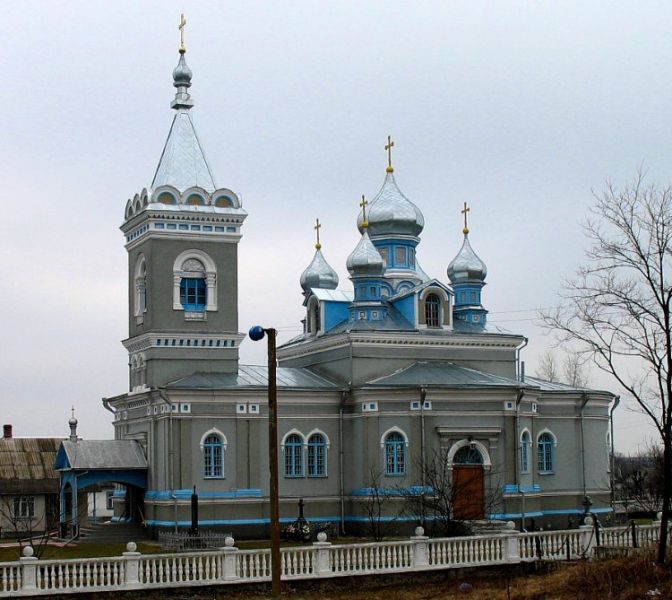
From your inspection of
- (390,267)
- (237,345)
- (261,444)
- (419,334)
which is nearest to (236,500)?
(261,444)

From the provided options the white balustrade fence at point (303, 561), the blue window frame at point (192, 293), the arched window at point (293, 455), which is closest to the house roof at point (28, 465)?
the blue window frame at point (192, 293)

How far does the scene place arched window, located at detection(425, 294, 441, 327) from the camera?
41.7 m

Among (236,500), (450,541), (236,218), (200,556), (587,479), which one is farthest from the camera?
(587,479)

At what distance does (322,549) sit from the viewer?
26.0 meters

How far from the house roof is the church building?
5518 mm

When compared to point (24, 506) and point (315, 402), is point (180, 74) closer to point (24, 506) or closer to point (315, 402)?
point (315, 402)

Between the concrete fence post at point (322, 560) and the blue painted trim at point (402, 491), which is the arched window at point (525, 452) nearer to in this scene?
the blue painted trim at point (402, 491)

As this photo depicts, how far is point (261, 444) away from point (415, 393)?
507 cm

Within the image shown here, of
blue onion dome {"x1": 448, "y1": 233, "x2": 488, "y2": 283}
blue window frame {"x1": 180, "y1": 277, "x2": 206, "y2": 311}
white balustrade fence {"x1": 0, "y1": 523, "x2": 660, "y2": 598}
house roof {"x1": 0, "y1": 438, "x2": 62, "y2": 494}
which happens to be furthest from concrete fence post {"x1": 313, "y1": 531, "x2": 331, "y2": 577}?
house roof {"x1": 0, "y1": 438, "x2": 62, "y2": 494}

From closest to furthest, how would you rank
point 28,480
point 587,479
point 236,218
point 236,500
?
point 236,500
point 236,218
point 587,479
point 28,480

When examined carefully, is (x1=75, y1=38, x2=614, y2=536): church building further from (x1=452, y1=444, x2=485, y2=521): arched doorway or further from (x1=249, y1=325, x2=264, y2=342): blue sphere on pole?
(x1=249, y1=325, x2=264, y2=342): blue sphere on pole

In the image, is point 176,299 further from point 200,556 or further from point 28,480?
point 200,556

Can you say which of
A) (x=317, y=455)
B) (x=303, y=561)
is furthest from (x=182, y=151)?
(x=303, y=561)

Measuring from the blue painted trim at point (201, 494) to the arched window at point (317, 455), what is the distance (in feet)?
6.86
